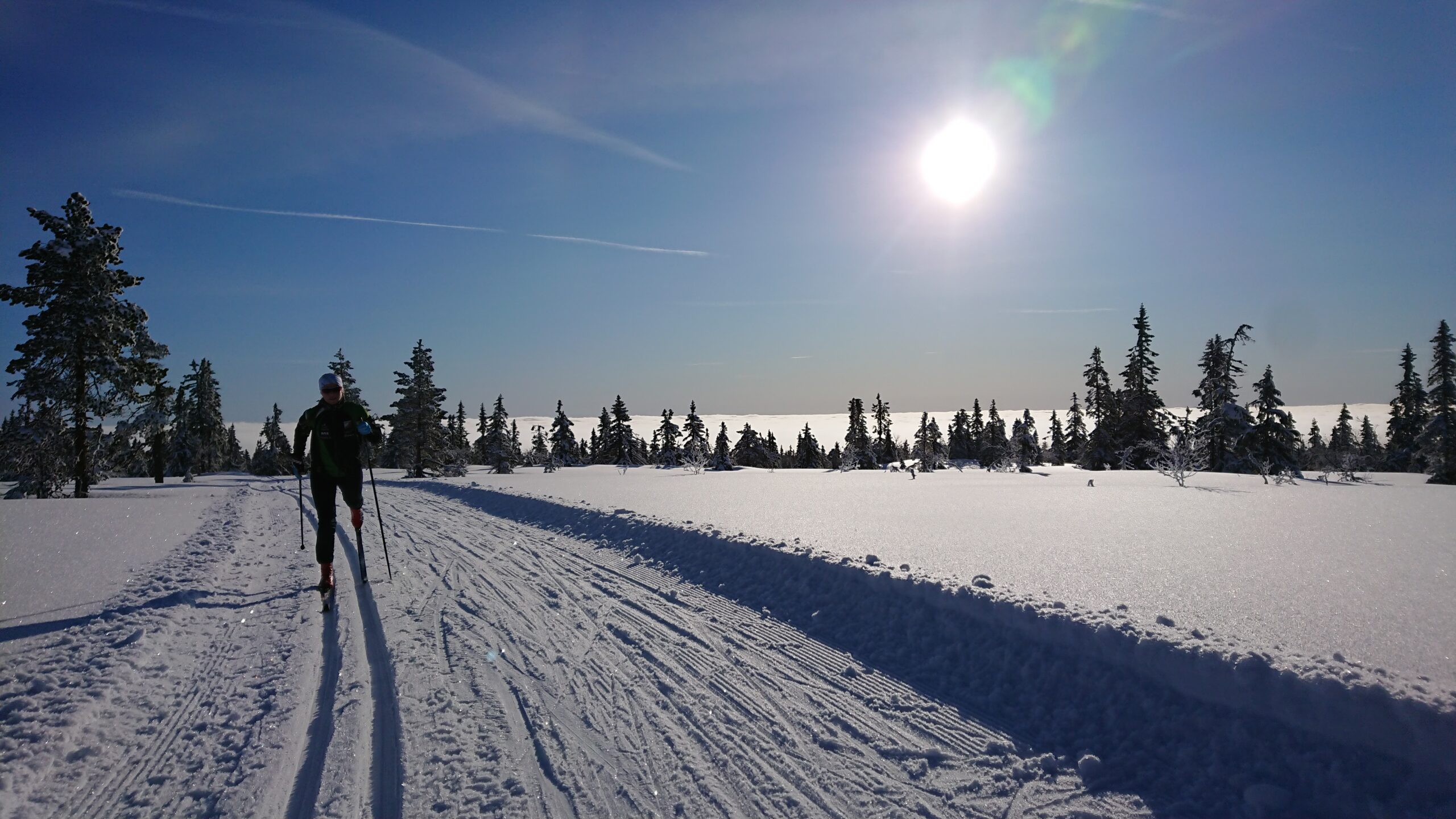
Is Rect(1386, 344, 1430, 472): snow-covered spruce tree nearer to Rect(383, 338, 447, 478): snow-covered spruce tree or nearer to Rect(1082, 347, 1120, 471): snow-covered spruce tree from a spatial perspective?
Rect(1082, 347, 1120, 471): snow-covered spruce tree

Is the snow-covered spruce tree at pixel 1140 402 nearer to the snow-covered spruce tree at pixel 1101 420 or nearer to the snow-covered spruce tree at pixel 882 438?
the snow-covered spruce tree at pixel 1101 420

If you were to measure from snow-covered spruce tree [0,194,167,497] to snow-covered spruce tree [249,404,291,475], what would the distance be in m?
42.3

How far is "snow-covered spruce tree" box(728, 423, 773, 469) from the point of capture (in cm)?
8488

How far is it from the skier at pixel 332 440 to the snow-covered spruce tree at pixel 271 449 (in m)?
63.8

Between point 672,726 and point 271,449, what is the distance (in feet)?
311

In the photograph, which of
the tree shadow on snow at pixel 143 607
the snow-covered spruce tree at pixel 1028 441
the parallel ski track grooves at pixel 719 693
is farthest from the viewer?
the snow-covered spruce tree at pixel 1028 441

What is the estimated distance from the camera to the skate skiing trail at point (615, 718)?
10.7 feet

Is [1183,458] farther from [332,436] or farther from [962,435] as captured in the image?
[962,435]

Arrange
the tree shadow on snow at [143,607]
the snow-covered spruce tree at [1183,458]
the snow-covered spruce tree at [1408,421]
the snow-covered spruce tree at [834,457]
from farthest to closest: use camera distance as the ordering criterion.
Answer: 1. the snow-covered spruce tree at [834,457]
2. the snow-covered spruce tree at [1408,421]
3. the snow-covered spruce tree at [1183,458]
4. the tree shadow on snow at [143,607]

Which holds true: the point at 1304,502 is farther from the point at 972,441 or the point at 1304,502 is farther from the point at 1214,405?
the point at 972,441

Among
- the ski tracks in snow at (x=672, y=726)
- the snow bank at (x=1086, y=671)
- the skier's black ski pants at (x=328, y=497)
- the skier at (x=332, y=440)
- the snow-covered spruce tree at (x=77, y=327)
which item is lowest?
the ski tracks in snow at (x=672, y=726)

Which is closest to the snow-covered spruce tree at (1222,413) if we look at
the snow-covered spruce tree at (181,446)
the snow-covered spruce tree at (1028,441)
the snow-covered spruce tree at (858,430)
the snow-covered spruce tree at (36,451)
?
the snow-covered spruce tree at (1028,441)

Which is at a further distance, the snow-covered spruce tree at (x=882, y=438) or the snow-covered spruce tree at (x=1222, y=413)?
the snow-covered spruce tree at (x=882, y=438)

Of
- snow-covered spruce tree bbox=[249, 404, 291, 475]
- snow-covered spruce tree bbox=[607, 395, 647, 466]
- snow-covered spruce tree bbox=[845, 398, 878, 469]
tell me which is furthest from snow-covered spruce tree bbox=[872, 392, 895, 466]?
snow-covered spruce tree bbox=[249, 404, 291, 475]
